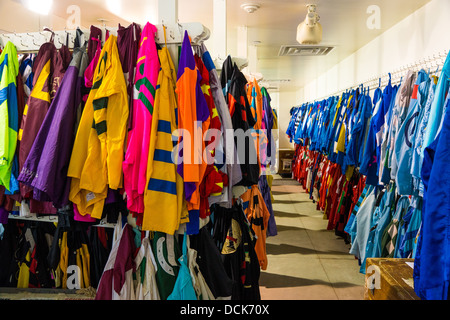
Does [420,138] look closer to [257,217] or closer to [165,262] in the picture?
[257,217]

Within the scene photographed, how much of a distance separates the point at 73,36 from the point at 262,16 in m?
2.66

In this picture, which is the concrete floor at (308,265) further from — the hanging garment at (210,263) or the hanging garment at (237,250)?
the hanging garment at (210,263)

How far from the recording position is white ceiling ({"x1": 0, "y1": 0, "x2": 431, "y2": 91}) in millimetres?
3316

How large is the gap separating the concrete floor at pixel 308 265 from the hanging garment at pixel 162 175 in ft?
6.05

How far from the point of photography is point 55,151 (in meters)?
1.45

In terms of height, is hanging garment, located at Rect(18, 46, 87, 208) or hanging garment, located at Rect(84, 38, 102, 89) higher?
hanging garment, located at Rect(84, 38, 102, 89)

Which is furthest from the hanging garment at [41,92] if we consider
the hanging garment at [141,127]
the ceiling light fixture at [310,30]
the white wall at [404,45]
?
the white wall at [404,45]

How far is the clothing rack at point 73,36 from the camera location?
1.54 m

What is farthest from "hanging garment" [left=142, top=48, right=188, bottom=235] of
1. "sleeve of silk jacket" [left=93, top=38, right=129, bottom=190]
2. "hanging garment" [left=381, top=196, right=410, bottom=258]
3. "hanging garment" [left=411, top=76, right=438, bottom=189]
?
"hanging garment" [left=381, top=196, right=410, bottom=258]

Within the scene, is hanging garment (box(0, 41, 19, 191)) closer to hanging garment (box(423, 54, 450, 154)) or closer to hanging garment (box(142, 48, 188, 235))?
hanging garment (box(142, 48, 188, 235))

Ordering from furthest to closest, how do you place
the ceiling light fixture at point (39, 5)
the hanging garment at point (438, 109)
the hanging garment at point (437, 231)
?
the ceiling light fixture at point (39, 5) < the hanging garment at point (438, 109) < the hanging garment at point (437, 231)

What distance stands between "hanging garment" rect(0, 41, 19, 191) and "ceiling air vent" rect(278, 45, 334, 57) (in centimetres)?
426
